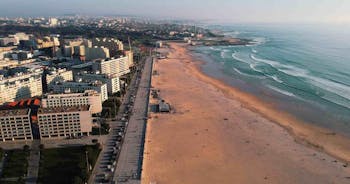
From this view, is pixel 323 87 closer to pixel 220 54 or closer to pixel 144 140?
pixel 144 140

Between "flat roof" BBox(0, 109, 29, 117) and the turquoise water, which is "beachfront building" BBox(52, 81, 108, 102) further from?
the turquoise water

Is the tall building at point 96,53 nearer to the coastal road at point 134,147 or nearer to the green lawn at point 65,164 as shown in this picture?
the coastal road at point 134,147

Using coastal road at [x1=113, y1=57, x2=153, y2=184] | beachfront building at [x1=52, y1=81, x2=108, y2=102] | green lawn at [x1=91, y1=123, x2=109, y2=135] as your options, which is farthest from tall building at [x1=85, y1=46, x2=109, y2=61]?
green lawn at [x1=91, y1=123, x2=109, y2=135]

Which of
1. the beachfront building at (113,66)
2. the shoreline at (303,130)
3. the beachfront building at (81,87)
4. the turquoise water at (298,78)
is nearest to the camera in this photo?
the shoreline at (303,130)

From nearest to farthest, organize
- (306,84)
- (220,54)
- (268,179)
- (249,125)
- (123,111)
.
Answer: (268,179), (249,125), (123,111), (306,84), (220,54)

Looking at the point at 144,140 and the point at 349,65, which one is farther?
the point at 349,65

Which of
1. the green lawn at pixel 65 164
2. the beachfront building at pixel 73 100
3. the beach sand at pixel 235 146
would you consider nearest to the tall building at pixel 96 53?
the beach sand at pixel 235 146

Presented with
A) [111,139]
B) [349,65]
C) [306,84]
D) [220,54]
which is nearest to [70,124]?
[111,139]

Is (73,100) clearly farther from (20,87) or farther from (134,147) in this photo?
(134,147)
